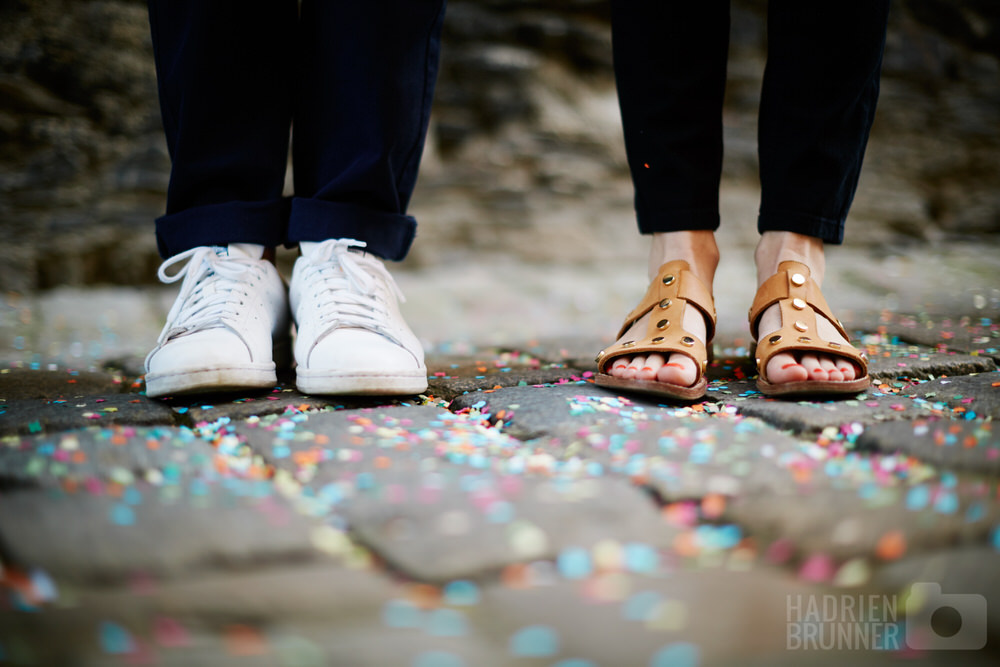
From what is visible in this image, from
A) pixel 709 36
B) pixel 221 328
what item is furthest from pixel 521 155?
pixel 221 328

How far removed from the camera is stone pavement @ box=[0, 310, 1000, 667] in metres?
0.40

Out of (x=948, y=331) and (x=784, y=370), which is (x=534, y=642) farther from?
(x=948, y=331)

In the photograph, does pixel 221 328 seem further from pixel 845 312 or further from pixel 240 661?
pixel 845 312

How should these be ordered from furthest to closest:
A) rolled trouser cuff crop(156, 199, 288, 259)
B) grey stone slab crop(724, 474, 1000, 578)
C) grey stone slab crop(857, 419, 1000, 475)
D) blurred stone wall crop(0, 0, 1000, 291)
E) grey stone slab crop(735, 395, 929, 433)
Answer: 1. blurred stone wall crop(0, 0, 1000, 291)
2. rolled trouser cuff crop(156, 199, 288, 259)
3. grey stone slab crop(735, 395, 929, 433)
4. grey stone slab crop(857, 419, 1000, 475)
5. grey stone slab crop(724, 474, 1000, 578)

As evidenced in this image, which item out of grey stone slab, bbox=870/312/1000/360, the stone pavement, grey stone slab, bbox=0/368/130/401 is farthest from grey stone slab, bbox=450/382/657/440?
grey stone slab, bbox=870/312/1000/360

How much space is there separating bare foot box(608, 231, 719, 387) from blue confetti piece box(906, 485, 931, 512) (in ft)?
1.13

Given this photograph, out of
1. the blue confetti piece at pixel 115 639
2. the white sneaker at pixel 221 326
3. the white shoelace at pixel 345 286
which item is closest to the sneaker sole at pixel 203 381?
the white sneaker at pixel 221 326

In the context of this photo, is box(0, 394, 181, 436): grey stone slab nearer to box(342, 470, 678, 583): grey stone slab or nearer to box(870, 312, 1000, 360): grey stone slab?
box(342, 470, 678, 583): grey stone slab

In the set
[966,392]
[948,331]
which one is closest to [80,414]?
[966,392]

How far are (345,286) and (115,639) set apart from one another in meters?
0.66

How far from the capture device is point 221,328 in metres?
0.90

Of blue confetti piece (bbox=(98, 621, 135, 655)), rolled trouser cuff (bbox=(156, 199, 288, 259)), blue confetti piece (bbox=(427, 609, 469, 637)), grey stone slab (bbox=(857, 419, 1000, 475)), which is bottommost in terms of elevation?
blue confetti piece (bbox=(427, 609, 469, 637))

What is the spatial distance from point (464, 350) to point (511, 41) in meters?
1.59

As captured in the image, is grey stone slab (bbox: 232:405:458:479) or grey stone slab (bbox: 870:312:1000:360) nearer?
grey stone slab (bbox: 232:405:458:479)
